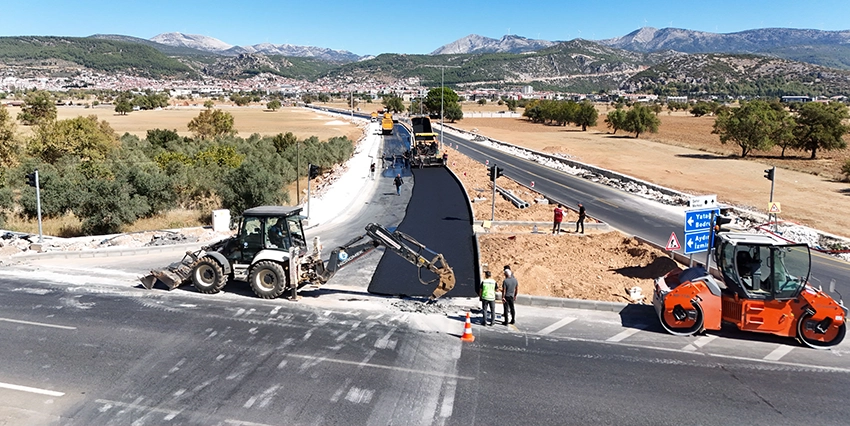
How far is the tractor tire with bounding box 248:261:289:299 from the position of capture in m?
14.1

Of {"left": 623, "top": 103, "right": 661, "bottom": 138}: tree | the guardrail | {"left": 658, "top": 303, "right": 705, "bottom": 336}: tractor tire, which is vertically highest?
{"left": 623, "top": 103, "right": 661, "bottom": 138}: tree

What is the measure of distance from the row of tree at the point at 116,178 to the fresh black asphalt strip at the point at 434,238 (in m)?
7.47

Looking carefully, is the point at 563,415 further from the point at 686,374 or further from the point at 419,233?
the point at 419,233

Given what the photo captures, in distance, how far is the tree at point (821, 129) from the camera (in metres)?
55.6

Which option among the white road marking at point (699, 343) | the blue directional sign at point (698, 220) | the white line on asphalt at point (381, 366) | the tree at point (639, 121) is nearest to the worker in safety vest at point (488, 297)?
the white line on asphalt at point (381, 366)

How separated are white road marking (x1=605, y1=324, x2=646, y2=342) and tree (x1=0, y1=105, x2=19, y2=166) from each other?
40064 millimetres

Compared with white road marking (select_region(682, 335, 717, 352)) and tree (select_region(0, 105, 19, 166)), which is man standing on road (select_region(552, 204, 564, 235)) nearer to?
white road marking (select_region(682, 335, 717, 352))

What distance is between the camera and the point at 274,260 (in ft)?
46.6

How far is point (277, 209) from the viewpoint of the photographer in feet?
48.0

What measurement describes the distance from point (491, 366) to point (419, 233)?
12.0 metres

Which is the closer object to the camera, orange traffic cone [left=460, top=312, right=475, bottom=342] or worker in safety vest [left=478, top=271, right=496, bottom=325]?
orange traffic cone [left=460, top=312, right=475, bottom=342]

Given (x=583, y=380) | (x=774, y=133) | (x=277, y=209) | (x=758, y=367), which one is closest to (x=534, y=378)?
(x=583, y=380)

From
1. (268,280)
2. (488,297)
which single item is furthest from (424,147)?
(488,297)

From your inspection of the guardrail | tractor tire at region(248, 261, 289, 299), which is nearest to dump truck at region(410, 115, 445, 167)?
the guardrail
